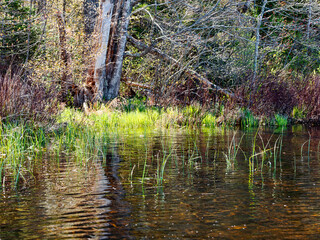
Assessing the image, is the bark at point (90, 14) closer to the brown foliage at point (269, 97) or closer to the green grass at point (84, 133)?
the green grass at point (84, 133)

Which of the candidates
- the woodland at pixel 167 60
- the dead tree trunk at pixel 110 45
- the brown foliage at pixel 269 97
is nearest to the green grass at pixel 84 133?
the brown foliage at pixel 269 97

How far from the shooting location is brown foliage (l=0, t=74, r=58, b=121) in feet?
28.0

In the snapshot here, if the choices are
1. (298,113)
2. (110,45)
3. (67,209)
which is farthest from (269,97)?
(67,209)

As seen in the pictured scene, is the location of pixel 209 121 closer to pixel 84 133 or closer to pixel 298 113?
pixel 298 113

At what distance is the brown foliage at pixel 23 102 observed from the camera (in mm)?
8531

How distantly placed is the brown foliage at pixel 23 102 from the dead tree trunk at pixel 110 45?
5773mm

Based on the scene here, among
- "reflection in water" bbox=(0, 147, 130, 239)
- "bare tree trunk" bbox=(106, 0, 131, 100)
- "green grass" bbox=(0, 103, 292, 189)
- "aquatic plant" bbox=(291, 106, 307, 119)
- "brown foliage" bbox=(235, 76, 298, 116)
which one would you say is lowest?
"reflection in water" bbox=(0, 147, 130, 239)

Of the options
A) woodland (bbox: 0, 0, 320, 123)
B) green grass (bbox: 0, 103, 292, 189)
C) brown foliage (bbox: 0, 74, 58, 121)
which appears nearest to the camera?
green grass (bbox: 0, 103, 292, 189)

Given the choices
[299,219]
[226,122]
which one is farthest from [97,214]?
[226,122]

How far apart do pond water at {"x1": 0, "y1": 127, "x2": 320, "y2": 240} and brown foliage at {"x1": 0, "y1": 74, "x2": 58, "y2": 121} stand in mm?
2211

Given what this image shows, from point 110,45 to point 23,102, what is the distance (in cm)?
781

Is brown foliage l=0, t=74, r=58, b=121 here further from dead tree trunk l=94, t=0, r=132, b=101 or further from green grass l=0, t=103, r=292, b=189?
dead tree trunk l=94, t=0, r=132, b=101

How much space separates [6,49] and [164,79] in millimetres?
5194

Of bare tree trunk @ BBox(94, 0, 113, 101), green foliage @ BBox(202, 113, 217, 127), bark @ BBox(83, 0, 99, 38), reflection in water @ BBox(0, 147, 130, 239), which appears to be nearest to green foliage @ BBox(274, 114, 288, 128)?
green foliage @ BBox(202, 113, 217, 127)
